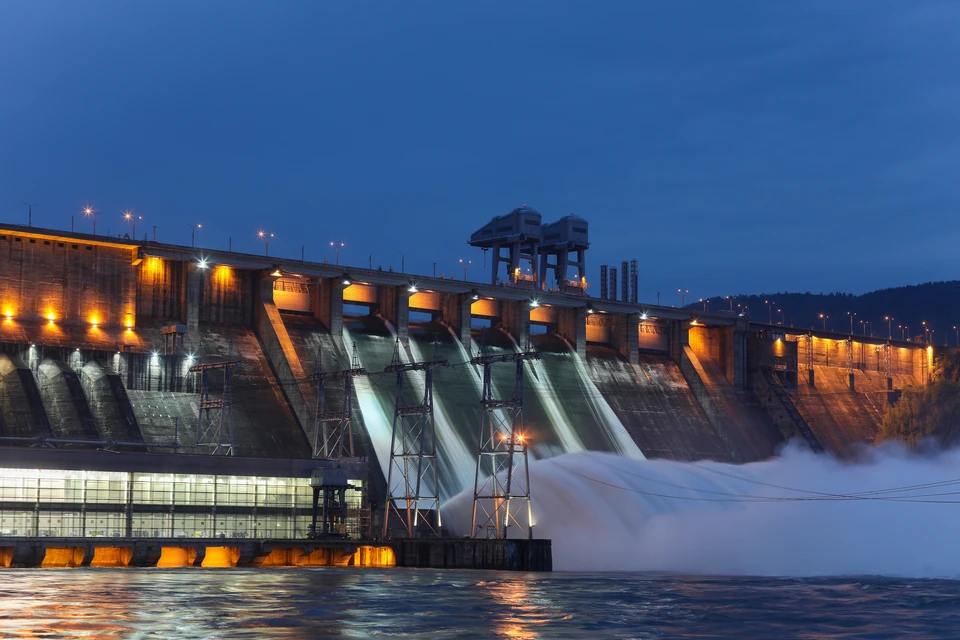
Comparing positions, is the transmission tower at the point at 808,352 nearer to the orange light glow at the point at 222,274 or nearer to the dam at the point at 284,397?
the dam at the point at 284,397

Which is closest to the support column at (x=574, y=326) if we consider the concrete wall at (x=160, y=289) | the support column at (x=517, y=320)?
the support column at (x=517, y=320)

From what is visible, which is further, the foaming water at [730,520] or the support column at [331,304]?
the support column at [331,304]

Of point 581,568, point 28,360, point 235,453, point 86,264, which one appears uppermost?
point 86,264

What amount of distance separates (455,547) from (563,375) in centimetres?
3375

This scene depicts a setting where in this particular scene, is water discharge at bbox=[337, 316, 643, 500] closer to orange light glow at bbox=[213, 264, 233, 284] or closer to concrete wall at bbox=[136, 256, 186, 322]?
orange light glow at bbox=[213, 264, 233, 284]

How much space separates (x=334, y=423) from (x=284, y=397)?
166 inches

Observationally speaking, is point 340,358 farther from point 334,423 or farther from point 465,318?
point 465,318

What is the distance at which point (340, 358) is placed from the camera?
303ft

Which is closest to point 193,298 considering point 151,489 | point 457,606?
point 151,489

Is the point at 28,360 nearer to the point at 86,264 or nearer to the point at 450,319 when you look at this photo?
the point at 86,264

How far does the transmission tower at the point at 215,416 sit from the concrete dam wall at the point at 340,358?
599 mm

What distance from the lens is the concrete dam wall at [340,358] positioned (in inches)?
3120

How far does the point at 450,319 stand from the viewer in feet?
343

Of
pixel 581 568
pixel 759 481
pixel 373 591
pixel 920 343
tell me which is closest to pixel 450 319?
pixel 759 481
